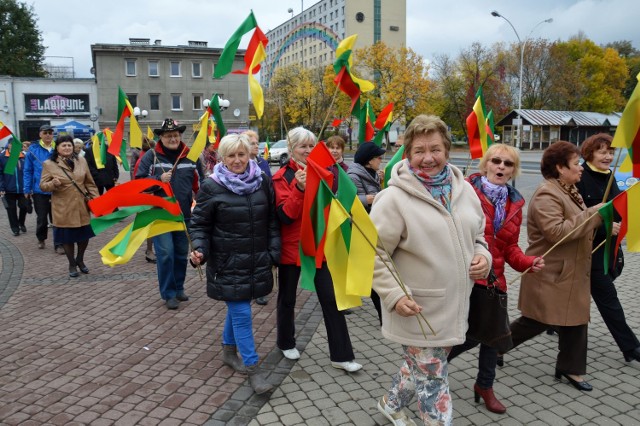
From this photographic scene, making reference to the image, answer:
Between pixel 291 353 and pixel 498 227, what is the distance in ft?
6.48

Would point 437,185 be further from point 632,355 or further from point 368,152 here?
point 632,355

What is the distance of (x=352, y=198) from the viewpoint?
2.92 metres

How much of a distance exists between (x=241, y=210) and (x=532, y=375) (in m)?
2.53

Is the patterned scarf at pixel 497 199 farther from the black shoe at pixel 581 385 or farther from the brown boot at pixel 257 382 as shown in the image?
the brown boot at pixel 257 382

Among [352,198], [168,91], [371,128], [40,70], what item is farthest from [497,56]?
[352,198]

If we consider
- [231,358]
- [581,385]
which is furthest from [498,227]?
[231,358]

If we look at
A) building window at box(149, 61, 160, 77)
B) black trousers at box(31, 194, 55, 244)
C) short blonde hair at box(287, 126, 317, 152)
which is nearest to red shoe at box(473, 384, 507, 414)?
short blonde hair at box(287, 126, 317, 152)

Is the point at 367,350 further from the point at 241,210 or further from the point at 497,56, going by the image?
the point at 497,56

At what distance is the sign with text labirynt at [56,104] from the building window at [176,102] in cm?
773

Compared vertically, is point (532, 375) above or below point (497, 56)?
below

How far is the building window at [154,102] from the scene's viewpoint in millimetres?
52684

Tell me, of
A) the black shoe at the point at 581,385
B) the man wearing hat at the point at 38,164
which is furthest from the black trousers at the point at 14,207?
the black shoe at the point at 581,385

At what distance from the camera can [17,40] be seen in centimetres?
5672

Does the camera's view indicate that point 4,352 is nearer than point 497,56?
Yes
